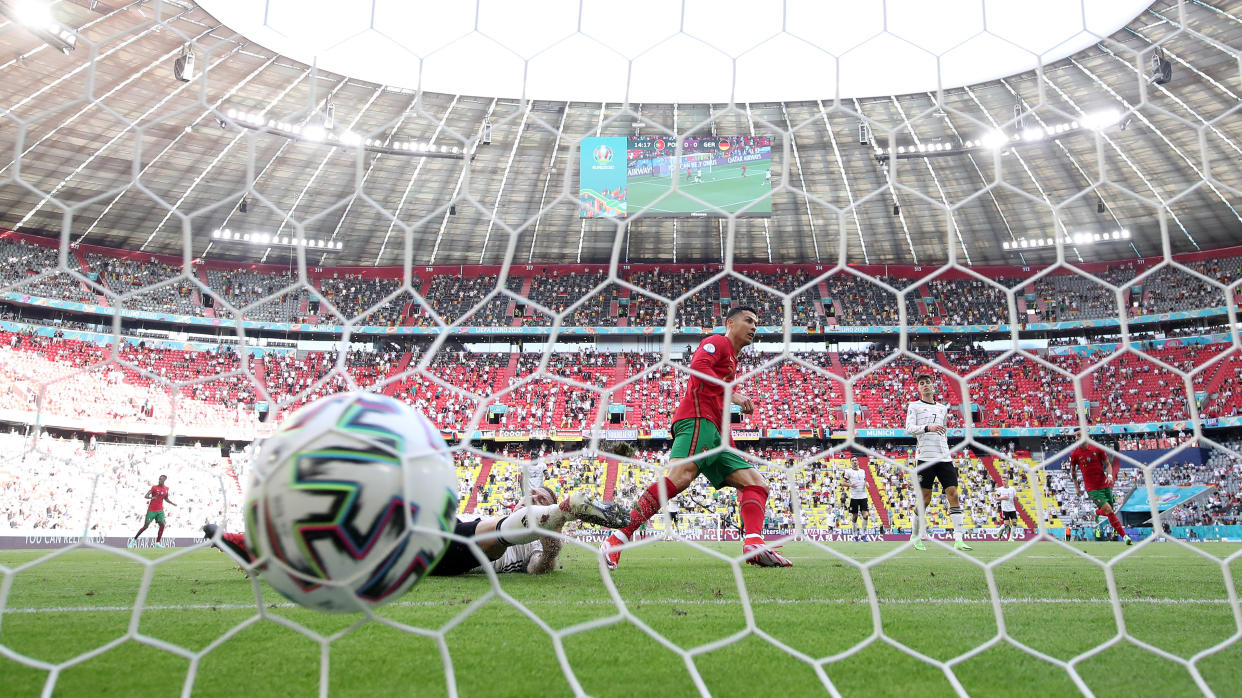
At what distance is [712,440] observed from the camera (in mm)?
4191

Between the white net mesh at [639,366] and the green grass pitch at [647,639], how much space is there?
2 cm

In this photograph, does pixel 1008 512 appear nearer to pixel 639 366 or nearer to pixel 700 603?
pixel 639 366

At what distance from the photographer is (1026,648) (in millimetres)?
2068

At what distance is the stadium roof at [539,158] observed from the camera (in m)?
14.3

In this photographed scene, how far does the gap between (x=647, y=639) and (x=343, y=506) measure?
40.0 inches

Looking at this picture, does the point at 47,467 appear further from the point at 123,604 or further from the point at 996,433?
the point at 996,433

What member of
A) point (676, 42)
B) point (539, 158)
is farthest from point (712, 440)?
point (539, 158)

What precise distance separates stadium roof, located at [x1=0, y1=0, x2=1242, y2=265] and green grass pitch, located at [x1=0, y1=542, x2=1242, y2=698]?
34.8 ft

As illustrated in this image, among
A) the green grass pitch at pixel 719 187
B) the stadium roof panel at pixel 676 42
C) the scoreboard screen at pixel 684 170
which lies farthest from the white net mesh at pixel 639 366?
the green grass pitch at pixel 719 187

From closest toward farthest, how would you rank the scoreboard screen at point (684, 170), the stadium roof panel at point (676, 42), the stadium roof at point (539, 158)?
the stadium roof panel at point (676, 42) → the stadium roof at point (539, 158) → the scoreboard screen at point (684, 170)

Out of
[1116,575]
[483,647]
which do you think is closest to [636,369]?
[1116,575]

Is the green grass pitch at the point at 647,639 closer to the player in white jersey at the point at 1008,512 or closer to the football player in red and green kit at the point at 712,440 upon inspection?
the football player in red and green kit at the point at 712,440

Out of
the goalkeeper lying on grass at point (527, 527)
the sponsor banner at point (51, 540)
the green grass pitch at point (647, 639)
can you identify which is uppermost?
the green grass pitch at point (647, 639)

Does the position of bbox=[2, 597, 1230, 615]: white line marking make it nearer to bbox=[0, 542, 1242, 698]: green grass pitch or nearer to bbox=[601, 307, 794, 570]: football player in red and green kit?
bbox=[0, 542, 1242, 698]: green grass pitch
